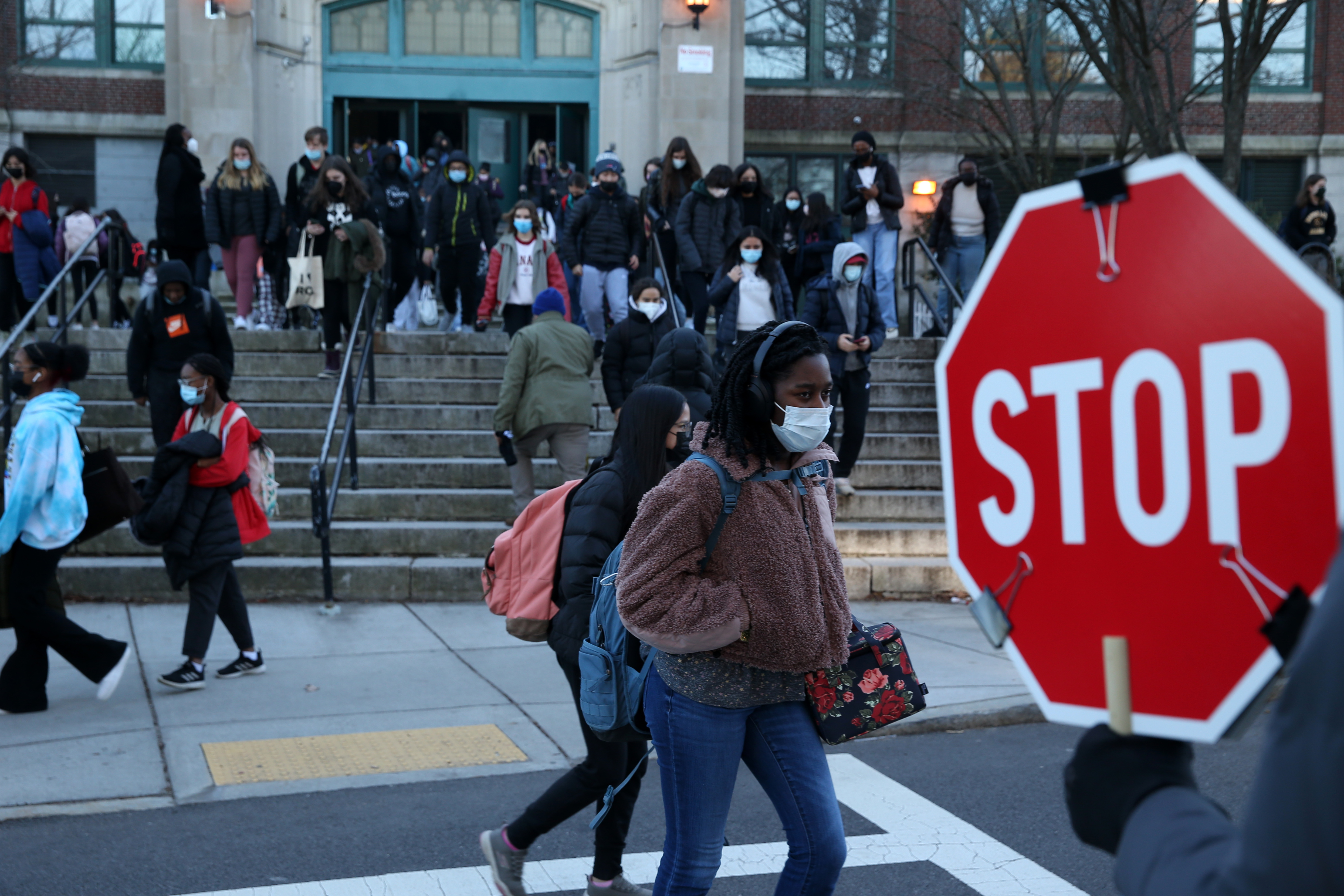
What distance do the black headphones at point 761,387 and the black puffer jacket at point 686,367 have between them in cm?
362

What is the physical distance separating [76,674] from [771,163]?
18.5 meters

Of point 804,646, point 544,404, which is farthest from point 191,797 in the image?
point 544,404

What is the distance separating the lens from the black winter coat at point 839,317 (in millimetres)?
10031

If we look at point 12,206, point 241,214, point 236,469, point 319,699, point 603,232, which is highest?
Result: point 12,206

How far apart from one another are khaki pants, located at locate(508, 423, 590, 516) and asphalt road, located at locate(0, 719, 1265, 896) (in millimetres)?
4088

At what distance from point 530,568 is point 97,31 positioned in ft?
70.5

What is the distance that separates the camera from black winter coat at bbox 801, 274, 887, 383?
10.0m

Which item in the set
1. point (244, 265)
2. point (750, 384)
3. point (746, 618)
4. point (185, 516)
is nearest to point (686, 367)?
point (185, 516)

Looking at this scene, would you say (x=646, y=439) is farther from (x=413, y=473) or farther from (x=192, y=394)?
(x=413, y=473)

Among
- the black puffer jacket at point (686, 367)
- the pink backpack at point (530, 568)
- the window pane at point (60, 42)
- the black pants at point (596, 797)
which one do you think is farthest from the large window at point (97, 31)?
the black pants at point (596, 797)

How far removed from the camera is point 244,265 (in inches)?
505

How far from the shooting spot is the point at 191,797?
5.31 meters

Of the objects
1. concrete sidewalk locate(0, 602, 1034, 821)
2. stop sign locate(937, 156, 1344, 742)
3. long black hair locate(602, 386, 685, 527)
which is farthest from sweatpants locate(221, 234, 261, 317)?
stop sign locate(937, 156, 1344, 742)

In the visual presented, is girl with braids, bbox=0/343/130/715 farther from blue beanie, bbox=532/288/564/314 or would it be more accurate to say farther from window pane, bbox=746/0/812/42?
window pane, bbox=746/0/812/42
